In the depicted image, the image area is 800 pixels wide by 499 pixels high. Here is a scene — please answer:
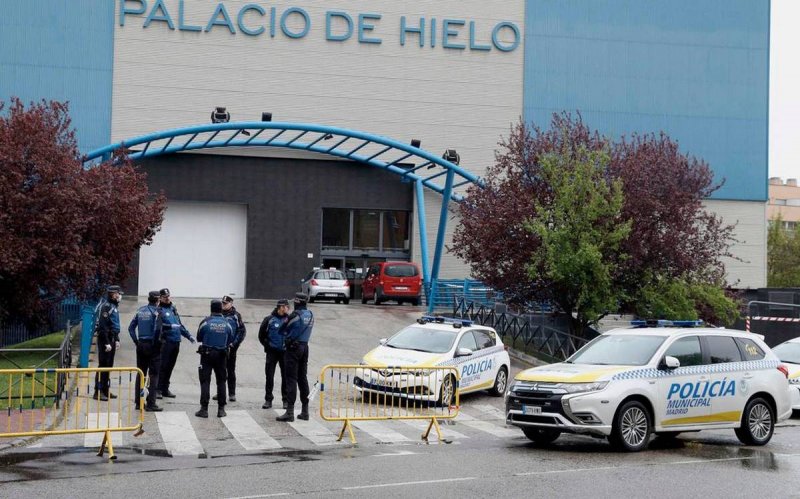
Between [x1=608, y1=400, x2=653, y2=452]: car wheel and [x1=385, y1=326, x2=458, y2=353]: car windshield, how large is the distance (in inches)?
241

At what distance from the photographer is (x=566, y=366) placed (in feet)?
45.5

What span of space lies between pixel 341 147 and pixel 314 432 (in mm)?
29246

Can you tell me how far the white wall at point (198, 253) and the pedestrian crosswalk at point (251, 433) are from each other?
2625 centimetres

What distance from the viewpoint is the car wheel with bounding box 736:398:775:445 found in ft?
46.5

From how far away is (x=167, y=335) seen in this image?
1684cm

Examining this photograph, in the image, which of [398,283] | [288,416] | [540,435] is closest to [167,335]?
[288,416]

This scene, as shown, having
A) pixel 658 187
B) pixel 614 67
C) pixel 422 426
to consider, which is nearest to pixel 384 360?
pixel 422 426

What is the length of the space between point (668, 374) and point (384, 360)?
625 centimetres

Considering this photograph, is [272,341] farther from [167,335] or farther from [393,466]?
[393,466]

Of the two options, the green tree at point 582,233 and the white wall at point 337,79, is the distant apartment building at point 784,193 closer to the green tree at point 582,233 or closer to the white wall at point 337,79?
the white wall at point 337,79

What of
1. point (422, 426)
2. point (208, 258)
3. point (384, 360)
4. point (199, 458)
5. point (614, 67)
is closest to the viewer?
point (199, 458)

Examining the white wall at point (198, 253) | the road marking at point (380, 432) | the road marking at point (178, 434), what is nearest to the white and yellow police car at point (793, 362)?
the road marking at point (380, 432)

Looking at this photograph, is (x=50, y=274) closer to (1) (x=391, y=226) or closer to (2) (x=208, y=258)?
(2) (x=208, y=258)

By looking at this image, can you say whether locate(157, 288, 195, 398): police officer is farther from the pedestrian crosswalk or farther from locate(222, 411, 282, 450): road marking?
locate(222, 411, 282, 450): road marking
